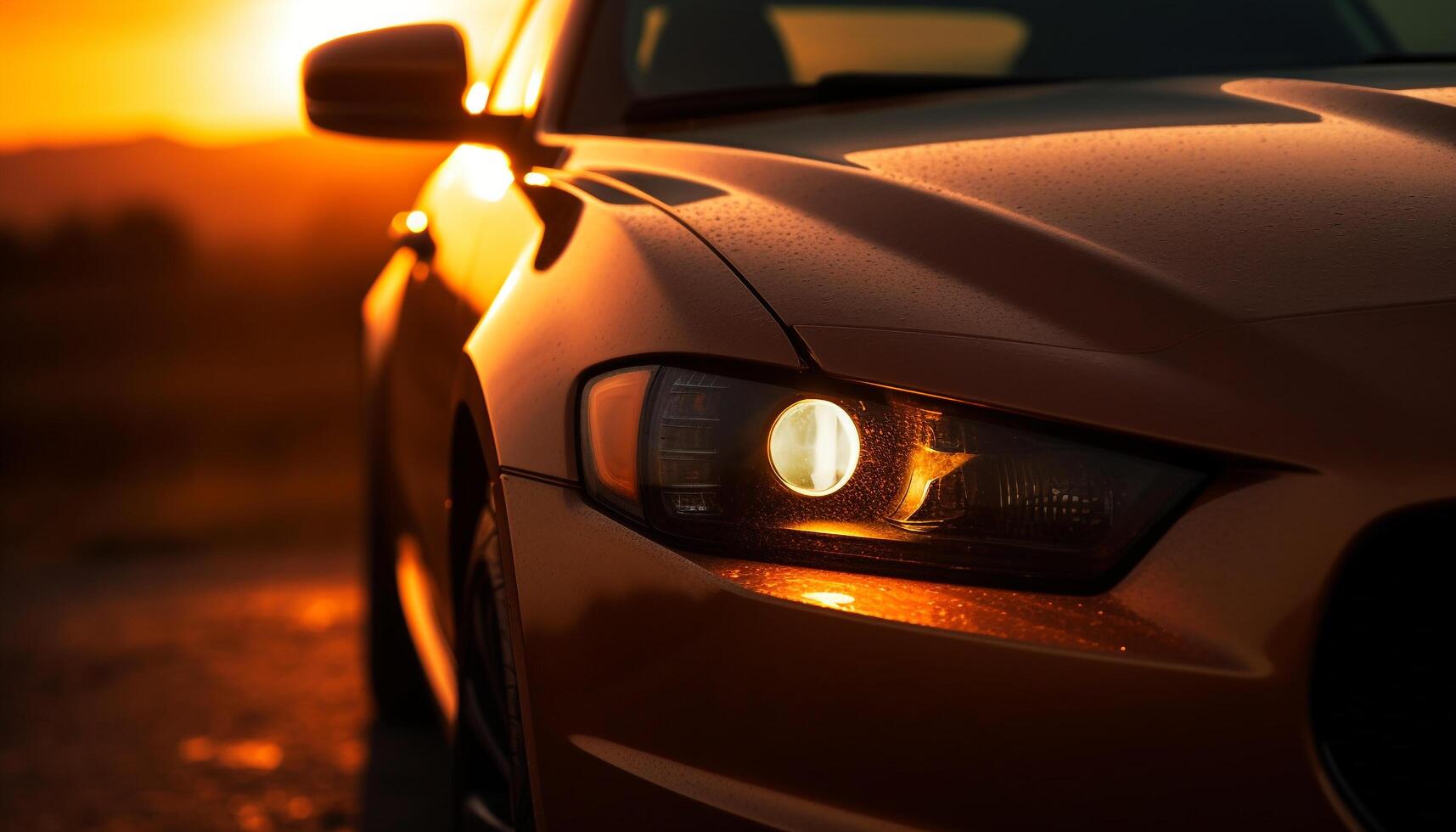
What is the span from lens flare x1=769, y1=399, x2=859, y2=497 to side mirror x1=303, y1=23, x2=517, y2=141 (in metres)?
1.46

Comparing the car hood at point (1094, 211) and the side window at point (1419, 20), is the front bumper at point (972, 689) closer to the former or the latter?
the car hood at point (1094, 211)

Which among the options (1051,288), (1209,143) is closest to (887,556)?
(1051,288)

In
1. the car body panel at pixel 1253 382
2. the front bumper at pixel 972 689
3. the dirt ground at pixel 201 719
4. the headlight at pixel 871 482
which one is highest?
the car body panel at pixel 1253 382

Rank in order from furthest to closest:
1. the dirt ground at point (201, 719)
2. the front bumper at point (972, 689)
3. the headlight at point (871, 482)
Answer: the dirt ground at point (201, 719) → the headlight at point (871, 482) → the front bumper at point (972, 689)

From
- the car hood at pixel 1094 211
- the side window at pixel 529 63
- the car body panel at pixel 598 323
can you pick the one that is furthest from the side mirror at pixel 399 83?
the car body panel at pixel 598 323

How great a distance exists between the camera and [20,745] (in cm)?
382

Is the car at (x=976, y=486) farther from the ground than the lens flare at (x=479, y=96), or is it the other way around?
Answer: the lens flare at (x=479, y=96)

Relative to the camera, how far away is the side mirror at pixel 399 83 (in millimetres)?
2771

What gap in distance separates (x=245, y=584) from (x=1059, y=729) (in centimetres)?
529

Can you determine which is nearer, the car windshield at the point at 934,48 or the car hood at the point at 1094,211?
the car hood at the point at 1094,211

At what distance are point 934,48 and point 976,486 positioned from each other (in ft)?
5.41

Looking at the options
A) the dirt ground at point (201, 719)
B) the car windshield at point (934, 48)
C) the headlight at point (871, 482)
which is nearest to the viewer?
the headlight at point (871, 482)

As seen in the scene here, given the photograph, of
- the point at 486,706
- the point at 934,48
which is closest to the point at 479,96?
the point at 934,48

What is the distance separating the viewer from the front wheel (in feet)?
5.56
